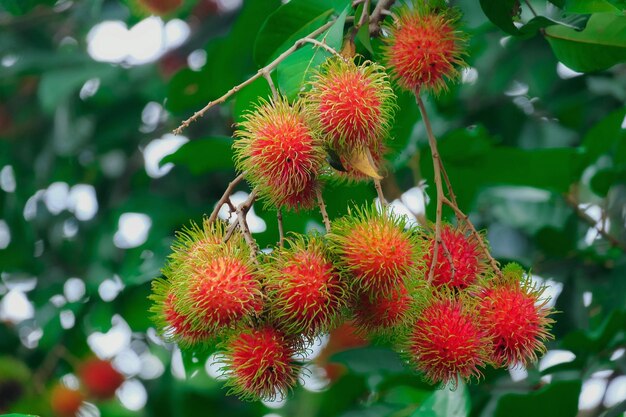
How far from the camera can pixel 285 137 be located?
134cm

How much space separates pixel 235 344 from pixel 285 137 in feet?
1.06

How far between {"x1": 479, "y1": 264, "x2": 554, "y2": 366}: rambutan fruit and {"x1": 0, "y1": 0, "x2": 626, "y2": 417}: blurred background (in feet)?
0.73


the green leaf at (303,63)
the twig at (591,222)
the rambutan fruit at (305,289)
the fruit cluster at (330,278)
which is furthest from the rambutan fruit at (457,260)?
the twig at (591,222)

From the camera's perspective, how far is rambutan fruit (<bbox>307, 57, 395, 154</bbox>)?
132cm

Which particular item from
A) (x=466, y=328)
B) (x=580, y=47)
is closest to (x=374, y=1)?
(x=580, y=47)

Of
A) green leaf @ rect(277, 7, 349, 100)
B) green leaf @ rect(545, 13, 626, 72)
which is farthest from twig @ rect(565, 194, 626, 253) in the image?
green leaf @ rect(277, 7, 349, 100)

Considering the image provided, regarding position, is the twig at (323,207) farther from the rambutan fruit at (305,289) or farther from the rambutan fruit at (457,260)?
the rambutan fruit at (457,260)

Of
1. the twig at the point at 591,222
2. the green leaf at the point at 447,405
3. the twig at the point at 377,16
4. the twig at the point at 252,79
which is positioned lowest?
the twig at the point at 591,222

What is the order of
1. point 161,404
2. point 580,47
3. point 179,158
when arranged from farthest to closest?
1. point 161,404
2. point 179,158
3. point 580,47

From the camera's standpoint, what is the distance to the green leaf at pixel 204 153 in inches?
82.4

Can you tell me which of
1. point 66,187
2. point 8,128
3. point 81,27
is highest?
point 81,27

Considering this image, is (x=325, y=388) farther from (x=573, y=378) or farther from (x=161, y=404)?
(x=573, y=378)

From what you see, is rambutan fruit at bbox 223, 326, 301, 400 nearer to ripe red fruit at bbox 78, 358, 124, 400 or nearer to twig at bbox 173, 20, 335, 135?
twig at bbox 173, 20, 335, 135

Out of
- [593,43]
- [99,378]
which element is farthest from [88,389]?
[593,43]
